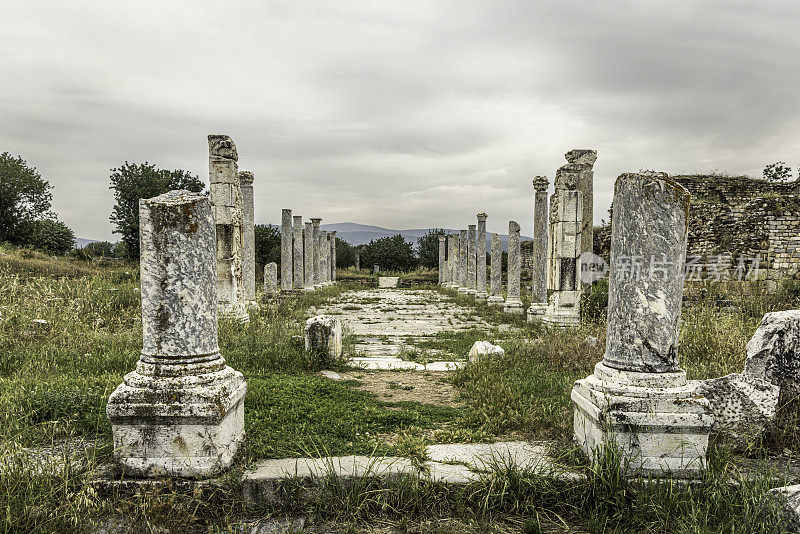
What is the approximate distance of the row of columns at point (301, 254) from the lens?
18625 millimetres

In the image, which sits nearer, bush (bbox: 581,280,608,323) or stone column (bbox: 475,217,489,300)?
bush (bbox: 581,280,608,323)

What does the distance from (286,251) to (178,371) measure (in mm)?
15641

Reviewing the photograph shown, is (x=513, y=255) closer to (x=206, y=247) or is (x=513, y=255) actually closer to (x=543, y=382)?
(x=543, y=382)

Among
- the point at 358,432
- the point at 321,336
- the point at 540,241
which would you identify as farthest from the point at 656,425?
the point at 540,241

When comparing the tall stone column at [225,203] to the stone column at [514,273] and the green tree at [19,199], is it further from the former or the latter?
the green tree at [19,199]

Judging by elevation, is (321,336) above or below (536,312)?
above

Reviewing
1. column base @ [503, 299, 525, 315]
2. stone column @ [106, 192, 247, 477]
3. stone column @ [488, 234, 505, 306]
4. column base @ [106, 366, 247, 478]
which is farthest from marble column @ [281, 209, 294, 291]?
column base @ [106, 366, 247, 478]

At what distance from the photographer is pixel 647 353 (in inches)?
130

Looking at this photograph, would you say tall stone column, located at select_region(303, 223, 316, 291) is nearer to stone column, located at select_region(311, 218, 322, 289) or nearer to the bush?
stone column, located at select_region(311, 218, 322, 289)

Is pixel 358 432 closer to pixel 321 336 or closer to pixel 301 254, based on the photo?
pixel 321 336

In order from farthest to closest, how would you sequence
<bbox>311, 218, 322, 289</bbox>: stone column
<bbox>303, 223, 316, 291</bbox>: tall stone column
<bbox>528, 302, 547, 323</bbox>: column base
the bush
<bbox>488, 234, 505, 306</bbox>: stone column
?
1. <bbox>311, 218, 322, 289</bbox>: stone column
2. <bbox>303, 223, 316, 291</bbox>: tall stone column
3. <bbox>488, 234, 505, 306</bbox>: stone column
4. <bbox>528, 302, 547, 323</bbox>: column base
5. the bush

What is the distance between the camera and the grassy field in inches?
108

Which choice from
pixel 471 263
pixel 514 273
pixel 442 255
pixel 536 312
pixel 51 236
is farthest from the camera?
pixel 51 236

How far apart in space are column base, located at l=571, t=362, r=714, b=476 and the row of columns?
16069mm
